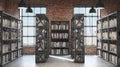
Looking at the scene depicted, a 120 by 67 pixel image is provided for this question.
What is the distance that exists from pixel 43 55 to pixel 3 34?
89.5 inches

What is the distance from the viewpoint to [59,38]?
16.3 m

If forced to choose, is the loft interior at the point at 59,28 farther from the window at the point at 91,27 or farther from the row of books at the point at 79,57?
the row of books at the point at 79,57

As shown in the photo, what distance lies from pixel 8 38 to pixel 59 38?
5.09 metres

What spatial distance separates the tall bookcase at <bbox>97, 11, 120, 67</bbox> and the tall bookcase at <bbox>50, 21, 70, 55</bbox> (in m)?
2.41

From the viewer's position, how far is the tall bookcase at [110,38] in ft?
34.8

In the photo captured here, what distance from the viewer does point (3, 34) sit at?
10766 mm

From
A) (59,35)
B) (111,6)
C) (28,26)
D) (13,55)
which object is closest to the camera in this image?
(13,55)

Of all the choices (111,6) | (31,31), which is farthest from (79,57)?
(31,31)

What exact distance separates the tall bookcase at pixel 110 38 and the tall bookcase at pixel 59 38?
241 cm

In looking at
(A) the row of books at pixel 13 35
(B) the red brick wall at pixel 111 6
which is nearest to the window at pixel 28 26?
(A) the row of books at pixel 13 35

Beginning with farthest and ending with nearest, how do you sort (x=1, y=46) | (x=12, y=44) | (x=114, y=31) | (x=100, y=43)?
(x=100, y=43), (x=12, y=44), (x=114, y=31), (x=1, y=46)

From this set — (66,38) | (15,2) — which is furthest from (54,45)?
(15,2)

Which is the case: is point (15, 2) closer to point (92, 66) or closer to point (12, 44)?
point (12, 44)

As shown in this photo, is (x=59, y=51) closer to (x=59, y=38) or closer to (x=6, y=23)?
(x=59, y=38)
